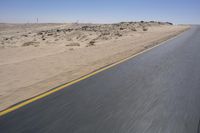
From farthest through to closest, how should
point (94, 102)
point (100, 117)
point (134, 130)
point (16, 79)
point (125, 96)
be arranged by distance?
point (16, 79)
point (125, 96)
point (94, 102)
point (100, 117)
point (134, 130)

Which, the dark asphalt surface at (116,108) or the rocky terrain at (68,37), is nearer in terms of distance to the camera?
the dark asphalt surface at (116,108)

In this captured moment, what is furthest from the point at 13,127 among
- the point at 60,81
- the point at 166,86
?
the point at 166,86

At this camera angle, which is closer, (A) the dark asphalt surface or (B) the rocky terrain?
(A) the dark asphalt surface

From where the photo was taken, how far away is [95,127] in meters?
4.26

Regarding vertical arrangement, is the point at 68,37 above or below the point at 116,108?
above

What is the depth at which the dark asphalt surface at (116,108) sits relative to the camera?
14.1 ft

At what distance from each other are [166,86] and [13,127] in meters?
4.57

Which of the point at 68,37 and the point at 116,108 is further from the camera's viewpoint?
the point at 68,37

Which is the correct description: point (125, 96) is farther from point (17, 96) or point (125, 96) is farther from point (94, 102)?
point (17, 96)

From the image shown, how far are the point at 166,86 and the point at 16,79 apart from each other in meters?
5.36

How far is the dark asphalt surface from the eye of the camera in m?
4.29

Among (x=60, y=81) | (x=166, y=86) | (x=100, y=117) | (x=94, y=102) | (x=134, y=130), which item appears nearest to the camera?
(x=134, y=130)

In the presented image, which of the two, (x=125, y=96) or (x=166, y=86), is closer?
(x=125, y=96)

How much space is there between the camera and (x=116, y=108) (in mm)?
5258
